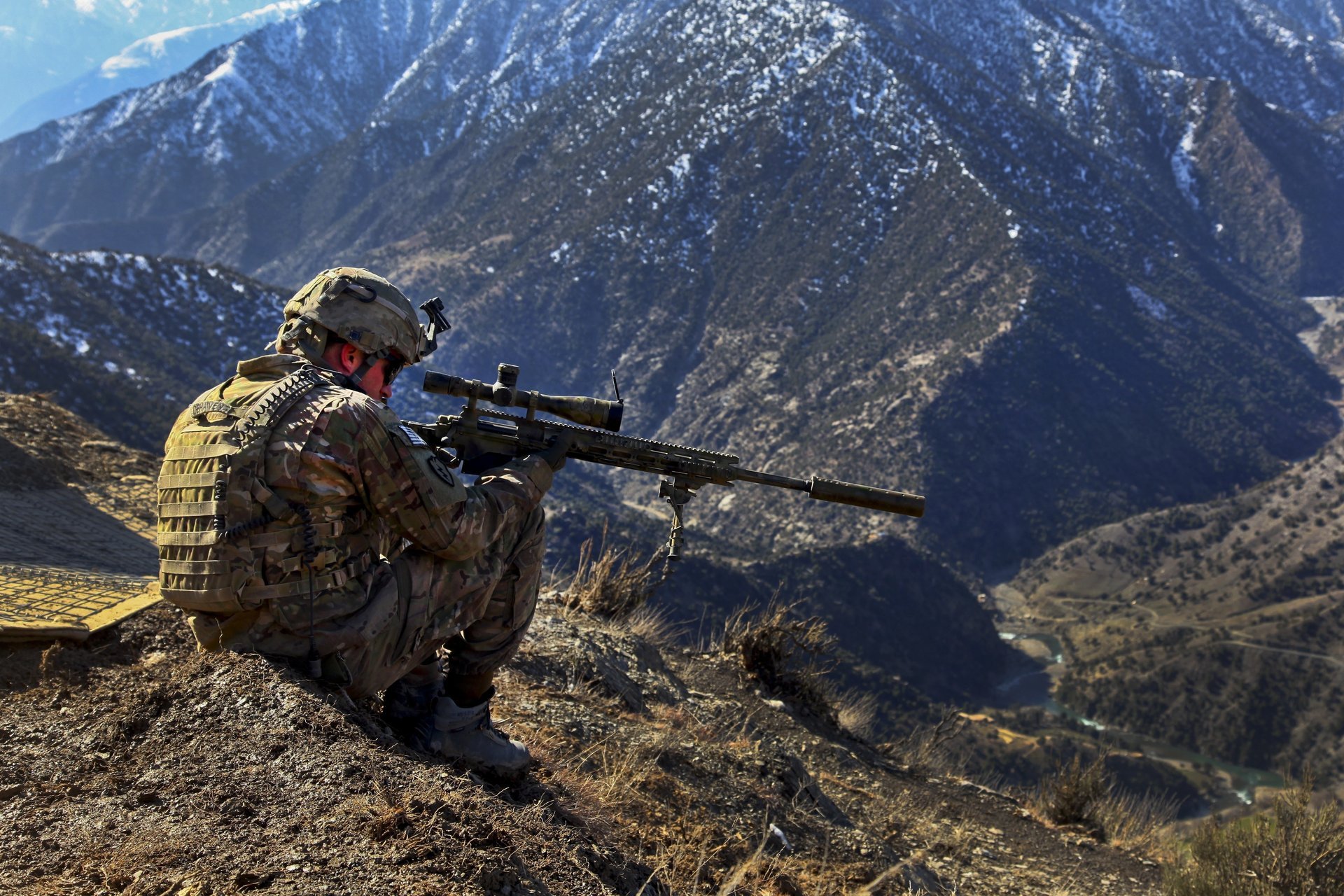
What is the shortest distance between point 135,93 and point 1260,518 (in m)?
179

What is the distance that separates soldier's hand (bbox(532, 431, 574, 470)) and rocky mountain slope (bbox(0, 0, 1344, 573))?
55952 mm

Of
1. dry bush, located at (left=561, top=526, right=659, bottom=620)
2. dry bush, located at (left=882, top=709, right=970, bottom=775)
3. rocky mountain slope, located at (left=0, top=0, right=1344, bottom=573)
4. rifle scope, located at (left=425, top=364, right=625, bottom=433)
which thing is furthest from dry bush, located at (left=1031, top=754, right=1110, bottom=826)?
rocky mountain slope, located at (left=0, top=0, right=1344, bottom=573)

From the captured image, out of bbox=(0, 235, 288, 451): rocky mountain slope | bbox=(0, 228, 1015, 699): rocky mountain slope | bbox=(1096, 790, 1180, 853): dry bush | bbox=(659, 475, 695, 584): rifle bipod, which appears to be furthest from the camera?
bbox=(0, 228, 1015, 699): rocky mountain slope

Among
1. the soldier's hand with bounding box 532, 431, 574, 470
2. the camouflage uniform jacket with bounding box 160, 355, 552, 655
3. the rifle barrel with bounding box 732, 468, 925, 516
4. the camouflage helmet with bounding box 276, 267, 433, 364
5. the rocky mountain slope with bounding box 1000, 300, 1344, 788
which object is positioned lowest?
the rocky mountain slope with bounding box 1000, 300, 1344, 788

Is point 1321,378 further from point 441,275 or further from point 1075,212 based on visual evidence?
point 441,275

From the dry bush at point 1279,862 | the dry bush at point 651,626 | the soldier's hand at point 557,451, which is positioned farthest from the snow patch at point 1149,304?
the soldier's hand at point 557,451

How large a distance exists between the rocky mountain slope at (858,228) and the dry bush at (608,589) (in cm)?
5029

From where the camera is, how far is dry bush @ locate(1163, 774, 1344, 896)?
7.43 metres

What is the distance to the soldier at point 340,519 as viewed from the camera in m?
4.04

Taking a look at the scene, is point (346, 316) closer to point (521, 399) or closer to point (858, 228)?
point (521, 399)

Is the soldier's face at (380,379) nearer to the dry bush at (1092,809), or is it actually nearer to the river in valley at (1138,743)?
the dry bush at (1092,809)

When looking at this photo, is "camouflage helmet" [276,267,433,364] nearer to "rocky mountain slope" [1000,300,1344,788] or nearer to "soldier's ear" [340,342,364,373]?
"soldier's ear" [340,342,364,373]

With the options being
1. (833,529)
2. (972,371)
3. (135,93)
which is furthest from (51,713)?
(135,93)

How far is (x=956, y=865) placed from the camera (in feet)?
25.0
